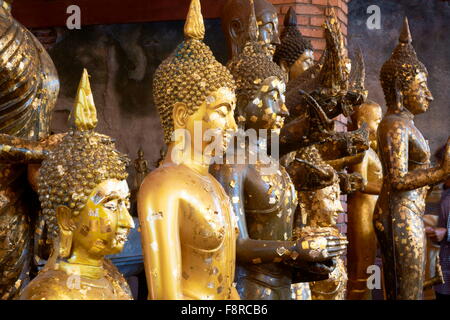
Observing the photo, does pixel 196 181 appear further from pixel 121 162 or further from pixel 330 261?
pixel 330 261

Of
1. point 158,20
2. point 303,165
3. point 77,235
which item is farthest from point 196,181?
point 158,20

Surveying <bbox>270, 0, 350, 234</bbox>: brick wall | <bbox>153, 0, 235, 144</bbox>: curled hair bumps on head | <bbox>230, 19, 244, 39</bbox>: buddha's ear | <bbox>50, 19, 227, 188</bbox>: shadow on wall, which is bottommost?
<bbox>153, 0, 235, 144</bbox>: curled hair bumps on head

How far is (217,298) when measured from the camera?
9.64 feet

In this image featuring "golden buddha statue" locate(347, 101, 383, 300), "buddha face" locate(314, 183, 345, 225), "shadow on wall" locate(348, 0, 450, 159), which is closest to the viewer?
"buddha face" locate(314, 183, 345, 225)

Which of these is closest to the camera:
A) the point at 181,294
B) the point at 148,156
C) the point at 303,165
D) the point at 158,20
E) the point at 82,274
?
the point at 82,274

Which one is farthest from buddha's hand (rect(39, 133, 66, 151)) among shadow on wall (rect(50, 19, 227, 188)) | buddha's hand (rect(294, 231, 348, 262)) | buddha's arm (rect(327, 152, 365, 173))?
shadow on wall (rect(50, 19, 227, 188))

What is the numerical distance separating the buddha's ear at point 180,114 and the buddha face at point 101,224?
507 mm

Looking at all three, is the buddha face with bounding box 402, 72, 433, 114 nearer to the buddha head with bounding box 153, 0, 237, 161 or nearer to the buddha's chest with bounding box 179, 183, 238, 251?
the buddha head with bounding box 153, 0, 237, 161

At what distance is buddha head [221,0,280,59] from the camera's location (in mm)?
4840

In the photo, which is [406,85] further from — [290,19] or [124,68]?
[124,68]

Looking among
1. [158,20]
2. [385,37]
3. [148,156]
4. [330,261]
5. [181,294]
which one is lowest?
[181,294]

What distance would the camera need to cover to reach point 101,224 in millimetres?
2592

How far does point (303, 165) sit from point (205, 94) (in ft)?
3.19

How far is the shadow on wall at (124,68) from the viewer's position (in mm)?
7918
